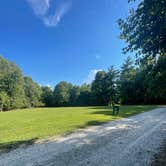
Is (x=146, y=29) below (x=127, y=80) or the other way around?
below

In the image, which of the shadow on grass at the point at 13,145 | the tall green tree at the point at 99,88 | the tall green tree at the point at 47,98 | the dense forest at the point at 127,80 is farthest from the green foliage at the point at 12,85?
the shadow on grass at the point at 13,145

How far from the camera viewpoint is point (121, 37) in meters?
7.53

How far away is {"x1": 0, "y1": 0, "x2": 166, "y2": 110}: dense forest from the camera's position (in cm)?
604

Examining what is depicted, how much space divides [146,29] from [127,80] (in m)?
53.9

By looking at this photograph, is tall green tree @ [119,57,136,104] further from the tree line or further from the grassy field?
the grassy field

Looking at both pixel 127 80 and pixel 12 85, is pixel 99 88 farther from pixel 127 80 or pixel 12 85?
pixel 12 85

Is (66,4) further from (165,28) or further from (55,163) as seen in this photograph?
(55,163)

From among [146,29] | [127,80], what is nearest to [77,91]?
[127,80]

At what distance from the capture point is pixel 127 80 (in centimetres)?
5869

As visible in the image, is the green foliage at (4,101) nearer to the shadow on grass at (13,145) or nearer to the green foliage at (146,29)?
the shadow on grass at (13,145)

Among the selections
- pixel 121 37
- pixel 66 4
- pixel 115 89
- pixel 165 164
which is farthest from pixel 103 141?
pixel 115 89

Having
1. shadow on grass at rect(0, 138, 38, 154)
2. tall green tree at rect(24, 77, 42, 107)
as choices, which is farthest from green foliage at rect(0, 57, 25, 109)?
shadow on grass at rect(0, 138, 38, 154)

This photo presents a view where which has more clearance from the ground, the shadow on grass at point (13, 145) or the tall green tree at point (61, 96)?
the tall green tree at point (61, 96)

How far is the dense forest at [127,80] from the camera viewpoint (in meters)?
6.04
